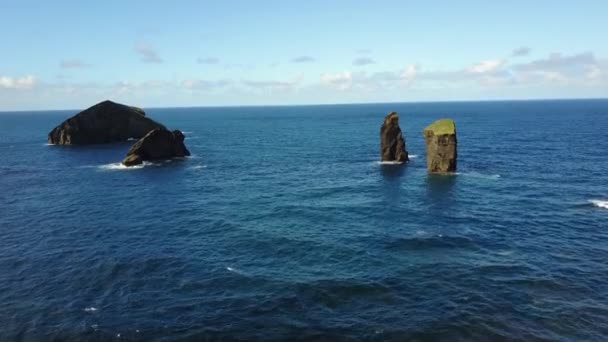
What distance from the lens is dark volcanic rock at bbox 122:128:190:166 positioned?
11544 cm

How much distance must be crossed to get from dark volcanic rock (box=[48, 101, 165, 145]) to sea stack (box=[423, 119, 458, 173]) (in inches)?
3953

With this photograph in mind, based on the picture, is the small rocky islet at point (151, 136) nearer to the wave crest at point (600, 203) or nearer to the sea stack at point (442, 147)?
the sea stack at point (442, 147)

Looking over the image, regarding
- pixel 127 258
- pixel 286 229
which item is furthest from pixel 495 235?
pixel 127 258

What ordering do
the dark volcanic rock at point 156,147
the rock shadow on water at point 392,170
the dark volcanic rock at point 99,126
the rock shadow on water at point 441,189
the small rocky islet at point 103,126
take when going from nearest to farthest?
the rock shadow on water at point 441,189 → the rock shadow on water at point 392,170 → the dark volcanic rock at point 156,147 → the dark volcanic rock at point 99,126 → the small rocky islet at point 103,126

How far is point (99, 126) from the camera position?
162 meters

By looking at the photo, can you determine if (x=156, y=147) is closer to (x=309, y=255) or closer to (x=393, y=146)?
(x=393, y=146)

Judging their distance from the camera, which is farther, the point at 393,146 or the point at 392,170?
the point at 393,146

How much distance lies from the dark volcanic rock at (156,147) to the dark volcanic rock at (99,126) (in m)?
41.5

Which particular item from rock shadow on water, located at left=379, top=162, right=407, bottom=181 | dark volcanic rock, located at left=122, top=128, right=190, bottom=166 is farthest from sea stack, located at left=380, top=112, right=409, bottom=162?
dark volcanic rock, located at left=122, top=128, right=190, bottom=166

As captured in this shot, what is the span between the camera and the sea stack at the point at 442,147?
305ft

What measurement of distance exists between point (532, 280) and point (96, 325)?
3918cm

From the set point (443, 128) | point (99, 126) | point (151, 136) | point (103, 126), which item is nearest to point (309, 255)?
point (443, 128)

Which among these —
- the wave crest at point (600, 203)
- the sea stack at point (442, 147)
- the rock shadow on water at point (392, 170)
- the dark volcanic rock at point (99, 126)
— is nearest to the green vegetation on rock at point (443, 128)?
the sea stack at point (442, 147)

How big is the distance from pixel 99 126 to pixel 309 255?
435ft
